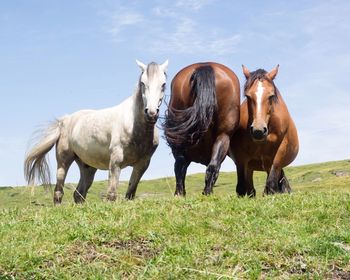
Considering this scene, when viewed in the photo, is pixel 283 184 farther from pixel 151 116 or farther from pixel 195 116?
pixel 151 116

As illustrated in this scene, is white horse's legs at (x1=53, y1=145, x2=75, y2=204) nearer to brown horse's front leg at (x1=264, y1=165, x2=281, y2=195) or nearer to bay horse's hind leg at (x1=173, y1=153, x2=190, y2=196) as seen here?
bay horse's hind leg at (x1=173, y1=153, x2=190, y2=196)

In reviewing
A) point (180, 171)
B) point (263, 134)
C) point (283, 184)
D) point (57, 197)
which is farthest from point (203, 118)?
point (57, 197)

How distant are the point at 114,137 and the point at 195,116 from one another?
9.18ft

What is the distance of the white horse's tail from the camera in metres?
17.9

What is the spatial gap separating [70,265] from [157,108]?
7.11m

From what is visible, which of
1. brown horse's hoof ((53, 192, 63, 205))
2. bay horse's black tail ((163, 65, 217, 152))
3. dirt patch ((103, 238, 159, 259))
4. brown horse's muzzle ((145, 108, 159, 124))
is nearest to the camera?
dirt patch ((103, 238, 159, 259))

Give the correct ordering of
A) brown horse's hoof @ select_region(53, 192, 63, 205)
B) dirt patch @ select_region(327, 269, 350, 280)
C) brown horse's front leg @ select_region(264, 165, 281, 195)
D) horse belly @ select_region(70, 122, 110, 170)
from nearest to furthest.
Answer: dirt patch @ select_region(327, 269, 350, 280), brown horse's front leg @ select_region(264, 165, 281, 195), horse belly @ select_region(70, 122, 110, 170), brown horse's hoof @ select_region(53, 192, 63, 205)

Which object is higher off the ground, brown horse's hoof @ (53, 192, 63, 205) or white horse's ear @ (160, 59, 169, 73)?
white horse's ear @ (160, 59, 169, 73)

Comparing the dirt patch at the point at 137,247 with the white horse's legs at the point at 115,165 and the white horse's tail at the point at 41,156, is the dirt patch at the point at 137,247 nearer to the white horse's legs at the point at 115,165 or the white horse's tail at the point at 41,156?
the white horse's legs at the point at 115,165

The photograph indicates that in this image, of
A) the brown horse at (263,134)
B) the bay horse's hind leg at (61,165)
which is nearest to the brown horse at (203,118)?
the brown horse at (263,134)

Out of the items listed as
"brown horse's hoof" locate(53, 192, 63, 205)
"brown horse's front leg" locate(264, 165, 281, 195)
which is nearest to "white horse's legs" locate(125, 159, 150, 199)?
"brown horse's front leg" locate(264, 165, 281, 195)

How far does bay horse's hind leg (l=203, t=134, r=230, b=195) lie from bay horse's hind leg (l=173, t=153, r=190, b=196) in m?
0.72

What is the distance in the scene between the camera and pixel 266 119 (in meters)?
12.8

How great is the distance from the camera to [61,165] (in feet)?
58.1
